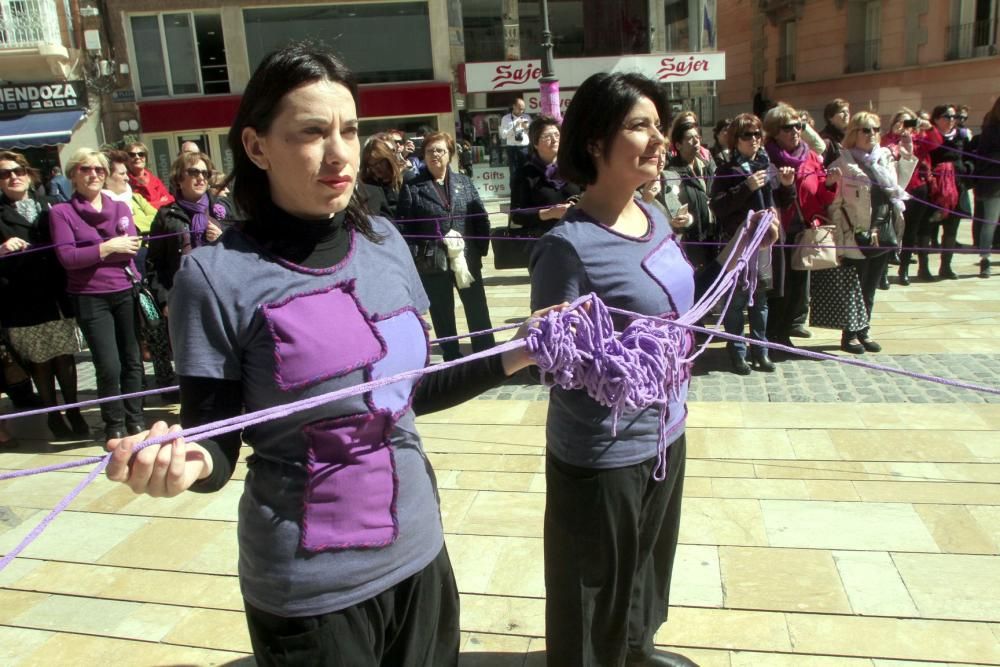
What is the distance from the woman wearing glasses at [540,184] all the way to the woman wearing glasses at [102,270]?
2.53 meters

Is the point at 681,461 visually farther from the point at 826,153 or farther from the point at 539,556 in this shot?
the point at 826,153

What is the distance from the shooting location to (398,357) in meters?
1.53

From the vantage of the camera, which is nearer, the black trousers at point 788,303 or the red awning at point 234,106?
the black trousers at point 788,303

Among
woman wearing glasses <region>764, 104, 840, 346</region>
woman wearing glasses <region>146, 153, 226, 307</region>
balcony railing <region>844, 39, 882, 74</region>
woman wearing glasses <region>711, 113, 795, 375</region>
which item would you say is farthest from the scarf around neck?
balcony railing <region>844, 39, 882, 74</region>

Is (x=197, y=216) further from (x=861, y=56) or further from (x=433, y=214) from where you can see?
(x=861, y=56)

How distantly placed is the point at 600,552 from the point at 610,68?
74.1ft

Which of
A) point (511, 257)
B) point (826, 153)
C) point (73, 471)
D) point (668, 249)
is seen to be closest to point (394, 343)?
point (668, 249)

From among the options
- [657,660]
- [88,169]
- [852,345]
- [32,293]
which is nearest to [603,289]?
[657,660]

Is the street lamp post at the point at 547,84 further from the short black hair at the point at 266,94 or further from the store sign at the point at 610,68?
the short black hair at the point at 266,94

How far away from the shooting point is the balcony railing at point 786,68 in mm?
25953

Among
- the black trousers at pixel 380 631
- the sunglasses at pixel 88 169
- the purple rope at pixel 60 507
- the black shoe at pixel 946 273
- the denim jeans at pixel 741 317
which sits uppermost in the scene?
the sunglasses at pixel 88 169

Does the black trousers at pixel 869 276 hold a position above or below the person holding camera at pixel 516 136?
below

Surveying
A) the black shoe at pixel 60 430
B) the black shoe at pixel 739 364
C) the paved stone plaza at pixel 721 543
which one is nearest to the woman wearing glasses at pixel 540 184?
the paved stone plaza at pixel 721 543

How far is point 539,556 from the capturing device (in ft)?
10.6
